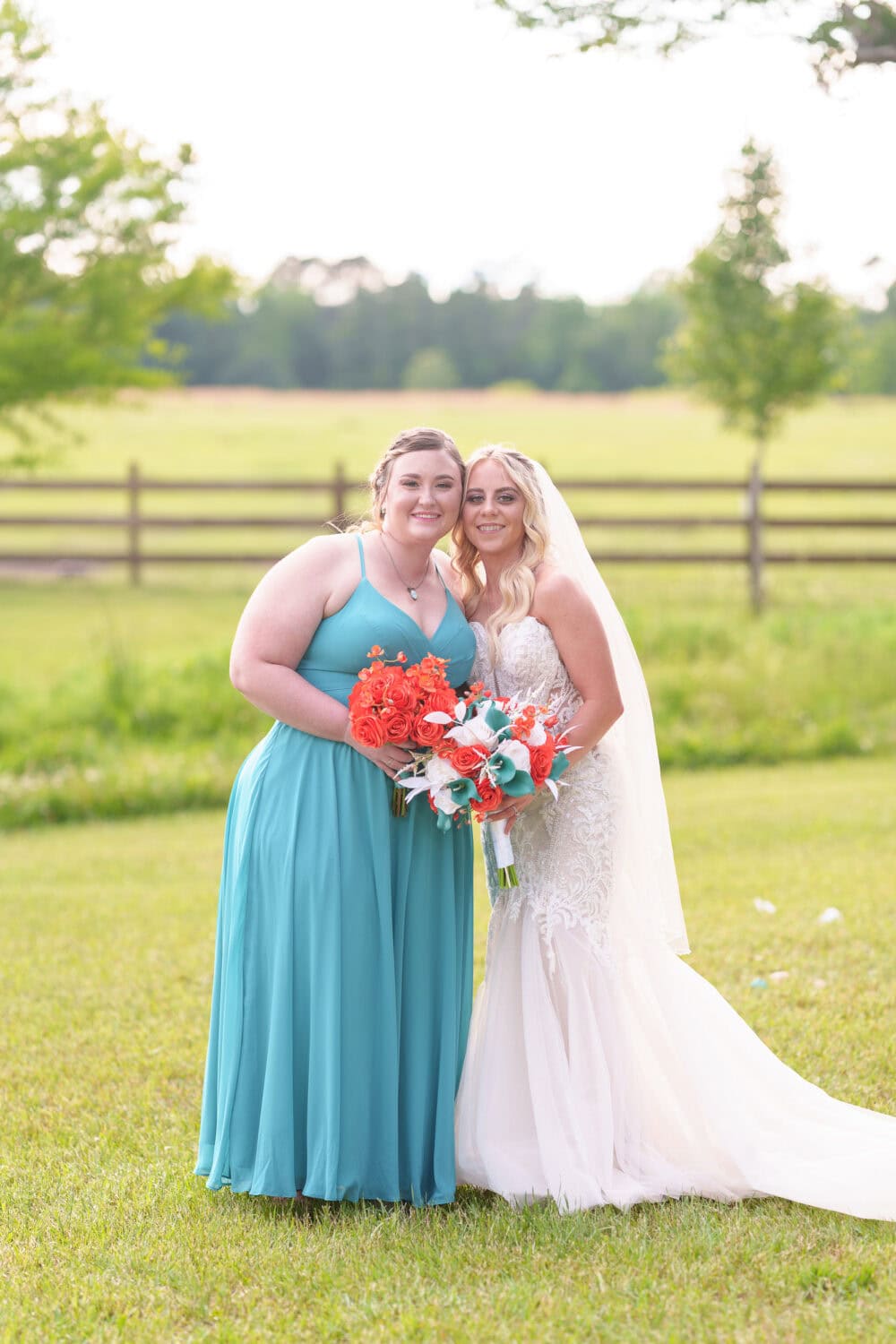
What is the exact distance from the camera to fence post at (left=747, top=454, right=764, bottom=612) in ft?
62.0

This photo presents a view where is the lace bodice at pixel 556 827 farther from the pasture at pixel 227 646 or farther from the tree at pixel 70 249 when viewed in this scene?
the tree at pixel 70 249

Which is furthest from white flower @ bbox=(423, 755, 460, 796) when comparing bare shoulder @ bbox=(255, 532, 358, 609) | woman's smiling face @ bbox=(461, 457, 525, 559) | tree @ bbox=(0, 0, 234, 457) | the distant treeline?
the distant treeline

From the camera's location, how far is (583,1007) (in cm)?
465

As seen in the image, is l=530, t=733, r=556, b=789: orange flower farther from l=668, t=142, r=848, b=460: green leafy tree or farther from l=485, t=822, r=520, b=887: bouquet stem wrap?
l=668, t=142, r=848, b=460: green leafy tree

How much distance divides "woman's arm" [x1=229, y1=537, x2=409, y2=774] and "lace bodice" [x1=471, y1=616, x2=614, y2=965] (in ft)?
1.71

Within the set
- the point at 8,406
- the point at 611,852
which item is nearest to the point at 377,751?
the point at 611,852

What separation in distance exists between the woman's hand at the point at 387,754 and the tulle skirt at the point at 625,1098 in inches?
27.6

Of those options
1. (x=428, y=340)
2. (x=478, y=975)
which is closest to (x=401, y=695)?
(x=478, y=975)

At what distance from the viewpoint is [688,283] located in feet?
76.3

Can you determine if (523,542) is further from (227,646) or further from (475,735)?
(227,646)

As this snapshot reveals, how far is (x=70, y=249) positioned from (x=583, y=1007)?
15777mm

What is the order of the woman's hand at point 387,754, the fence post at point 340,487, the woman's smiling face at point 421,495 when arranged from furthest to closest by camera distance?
1. the fence post at point 340,487
2. the woman's smiling face at point 421,495
3. the woman's hand at point 387,754

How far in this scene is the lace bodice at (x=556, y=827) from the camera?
4633 mm

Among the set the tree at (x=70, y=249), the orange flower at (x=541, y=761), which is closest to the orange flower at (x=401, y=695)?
the orange flower at (x=541, y=761)
